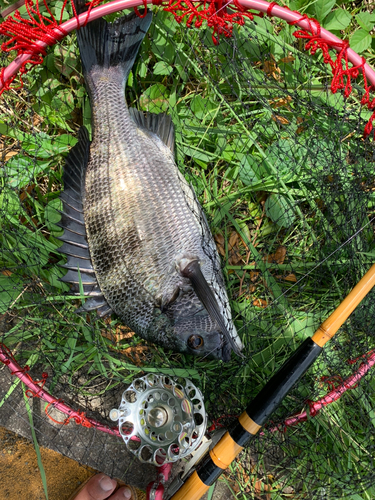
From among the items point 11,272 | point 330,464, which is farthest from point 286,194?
point 11,272

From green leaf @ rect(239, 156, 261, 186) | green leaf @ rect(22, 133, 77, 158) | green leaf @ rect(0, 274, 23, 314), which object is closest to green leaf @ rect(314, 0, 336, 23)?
green leaf @ rect(239, 156, 261, 186)

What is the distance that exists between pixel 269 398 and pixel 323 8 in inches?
95.7

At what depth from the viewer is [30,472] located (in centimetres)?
283

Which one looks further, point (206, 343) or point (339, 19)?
point (339, 19)

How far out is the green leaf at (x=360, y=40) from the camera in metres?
2.56

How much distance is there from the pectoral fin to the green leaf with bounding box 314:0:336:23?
72.6 inches

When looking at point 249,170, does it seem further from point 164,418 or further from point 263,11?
point 164,418

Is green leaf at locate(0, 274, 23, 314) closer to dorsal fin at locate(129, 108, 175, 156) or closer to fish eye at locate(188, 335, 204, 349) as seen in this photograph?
fish eye at locate(188, 335, 204, 349)

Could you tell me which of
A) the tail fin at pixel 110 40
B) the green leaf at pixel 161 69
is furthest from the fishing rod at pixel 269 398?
the tail fin at pixel 110 40

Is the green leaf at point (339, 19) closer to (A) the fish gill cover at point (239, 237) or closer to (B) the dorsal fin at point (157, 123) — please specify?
(A) the fish gill cover at point (239, 237)

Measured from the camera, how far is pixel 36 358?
8.52 ft

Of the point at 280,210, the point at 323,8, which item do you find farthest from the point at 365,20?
the point at 280,210

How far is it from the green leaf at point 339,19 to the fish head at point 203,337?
208 cm

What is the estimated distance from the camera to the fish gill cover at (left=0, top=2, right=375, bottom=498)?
8.13ft
